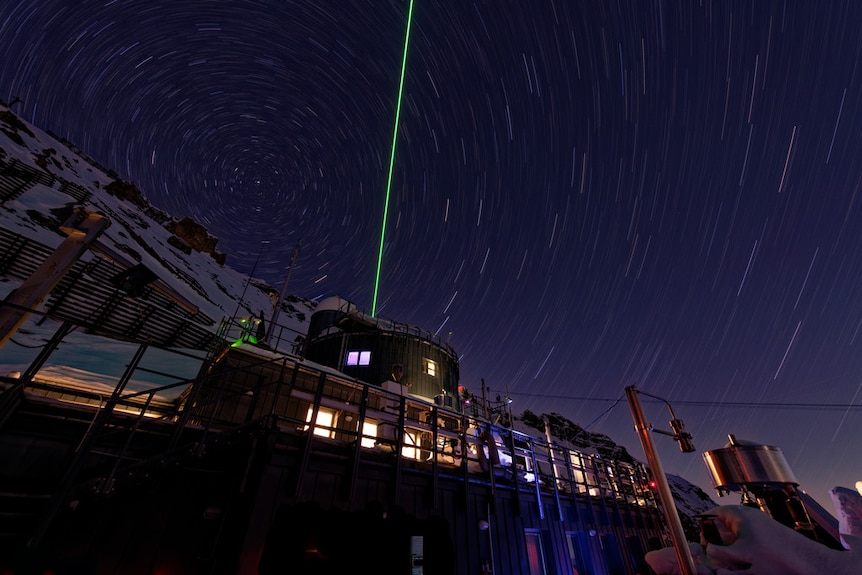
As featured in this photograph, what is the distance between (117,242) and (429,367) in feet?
110

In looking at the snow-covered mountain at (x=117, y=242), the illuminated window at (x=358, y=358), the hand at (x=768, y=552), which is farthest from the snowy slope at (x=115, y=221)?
the hand at (x=768, y=552)

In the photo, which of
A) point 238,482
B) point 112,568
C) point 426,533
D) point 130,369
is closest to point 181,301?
point 130,369

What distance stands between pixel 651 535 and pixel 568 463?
755 centimetres

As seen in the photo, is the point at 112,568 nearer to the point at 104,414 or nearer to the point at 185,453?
the point at 185,453

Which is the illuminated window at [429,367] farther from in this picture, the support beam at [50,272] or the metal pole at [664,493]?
the support beam at [50,272]

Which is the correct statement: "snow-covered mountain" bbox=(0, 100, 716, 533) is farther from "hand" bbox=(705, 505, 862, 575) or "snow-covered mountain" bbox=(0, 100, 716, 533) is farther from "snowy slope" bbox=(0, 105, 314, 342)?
"hand" bbox=(705, 505, 862, 575)

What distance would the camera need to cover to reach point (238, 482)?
6633 mm

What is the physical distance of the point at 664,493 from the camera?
9.05 meters

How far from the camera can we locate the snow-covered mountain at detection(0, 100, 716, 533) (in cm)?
1176

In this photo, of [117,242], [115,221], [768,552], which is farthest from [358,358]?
[115,221]

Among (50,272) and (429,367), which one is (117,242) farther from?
(50,272)

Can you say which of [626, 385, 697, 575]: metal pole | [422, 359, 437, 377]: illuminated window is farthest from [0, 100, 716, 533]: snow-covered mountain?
[422, 359, 437, 377]: illuminated window

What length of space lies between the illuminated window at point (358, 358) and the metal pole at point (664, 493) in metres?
17.5

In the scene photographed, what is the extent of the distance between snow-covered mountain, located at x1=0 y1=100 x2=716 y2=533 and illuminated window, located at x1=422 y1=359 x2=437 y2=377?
31.3ft
